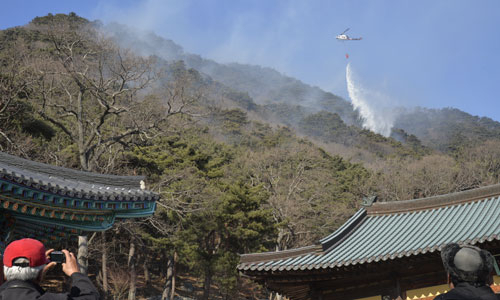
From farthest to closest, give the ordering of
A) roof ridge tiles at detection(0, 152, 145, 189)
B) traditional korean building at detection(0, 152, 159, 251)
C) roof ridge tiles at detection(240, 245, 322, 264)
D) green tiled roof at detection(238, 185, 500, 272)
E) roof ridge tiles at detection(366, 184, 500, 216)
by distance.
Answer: roof ridge tiles at detection(366, 184, 500, 216) → roof ridge tiles at detection(240, 245, 322, 264) → green tiled roof at detection(238, 185, 500, 272) → roof ridge tiles at detection(0, 152, 145, 189) → traditional korean building at detection(0, 152, 159, 251)

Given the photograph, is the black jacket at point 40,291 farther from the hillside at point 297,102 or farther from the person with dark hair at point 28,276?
the hillside at point 297,102

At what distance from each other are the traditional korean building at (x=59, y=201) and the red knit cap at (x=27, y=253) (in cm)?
317

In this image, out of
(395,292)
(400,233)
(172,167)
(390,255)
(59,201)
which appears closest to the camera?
(59,201)

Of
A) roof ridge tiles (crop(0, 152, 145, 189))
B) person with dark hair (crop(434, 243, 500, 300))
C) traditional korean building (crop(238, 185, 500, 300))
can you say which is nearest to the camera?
person with dark hair (crop(434, 243, 500, 300))

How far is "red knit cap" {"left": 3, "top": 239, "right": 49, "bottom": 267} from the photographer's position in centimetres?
262

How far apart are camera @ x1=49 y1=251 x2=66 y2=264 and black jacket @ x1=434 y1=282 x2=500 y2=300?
230cm

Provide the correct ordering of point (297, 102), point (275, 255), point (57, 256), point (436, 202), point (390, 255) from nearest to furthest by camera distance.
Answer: point (57, 256) → point (390, 255) → point (275, 255) → point (436, 202) → point (297, 102)

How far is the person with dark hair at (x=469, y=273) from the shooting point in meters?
2.56

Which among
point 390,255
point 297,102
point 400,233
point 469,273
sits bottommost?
point 469,273

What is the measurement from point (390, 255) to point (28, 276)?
645 centimetres

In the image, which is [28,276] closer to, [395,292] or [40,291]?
[40,291]

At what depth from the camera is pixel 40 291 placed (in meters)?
2.66

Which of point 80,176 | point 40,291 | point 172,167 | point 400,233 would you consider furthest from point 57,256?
point 172,167

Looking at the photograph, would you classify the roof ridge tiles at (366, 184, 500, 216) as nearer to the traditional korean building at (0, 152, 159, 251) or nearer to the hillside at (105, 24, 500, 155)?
the traditional korean building at (0, 152, 159, 251)
